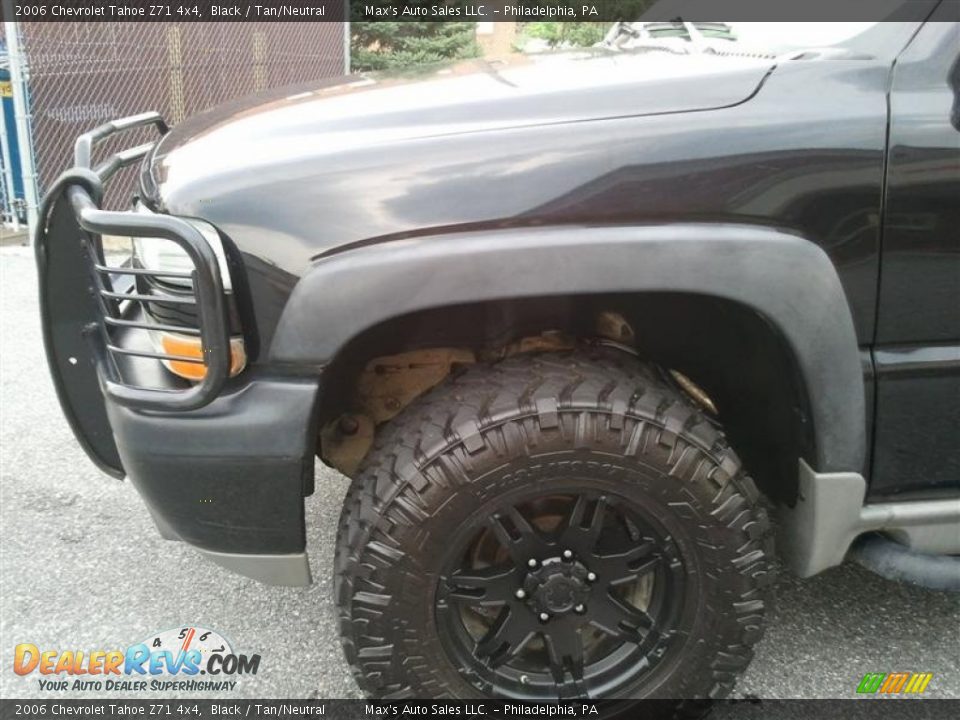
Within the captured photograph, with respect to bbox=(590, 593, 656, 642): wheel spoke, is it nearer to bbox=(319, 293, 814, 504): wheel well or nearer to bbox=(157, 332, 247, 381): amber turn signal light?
bbox=(319, 293, 814, 504): wheel well

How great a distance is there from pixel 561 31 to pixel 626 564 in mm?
8203

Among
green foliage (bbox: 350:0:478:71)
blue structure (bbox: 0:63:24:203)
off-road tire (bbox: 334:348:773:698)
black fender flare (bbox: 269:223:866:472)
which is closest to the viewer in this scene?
black fender flare (bbox: 269:223:866:472)

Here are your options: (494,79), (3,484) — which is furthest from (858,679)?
(3,484)

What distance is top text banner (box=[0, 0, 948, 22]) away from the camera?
206 cm

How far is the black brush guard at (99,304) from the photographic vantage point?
5.28 feet

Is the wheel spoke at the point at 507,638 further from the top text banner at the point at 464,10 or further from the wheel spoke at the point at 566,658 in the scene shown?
the top text banner at the point at 464,10

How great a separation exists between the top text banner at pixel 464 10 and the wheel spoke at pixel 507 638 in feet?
5.53

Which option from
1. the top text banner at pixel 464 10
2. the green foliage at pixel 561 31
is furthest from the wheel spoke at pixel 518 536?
the green foliage at pixel 561 31

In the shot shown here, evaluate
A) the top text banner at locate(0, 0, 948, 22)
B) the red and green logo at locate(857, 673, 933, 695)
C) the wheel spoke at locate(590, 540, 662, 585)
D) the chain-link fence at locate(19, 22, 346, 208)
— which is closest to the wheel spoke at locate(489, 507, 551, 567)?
the wheel spoke at locate(590, 540, 662, 585)

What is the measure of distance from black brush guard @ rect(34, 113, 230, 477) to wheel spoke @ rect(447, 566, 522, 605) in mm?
715

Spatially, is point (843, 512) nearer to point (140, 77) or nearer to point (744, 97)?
point (744, 97)

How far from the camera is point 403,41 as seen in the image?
1053 cm

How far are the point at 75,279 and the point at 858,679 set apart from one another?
2.38m

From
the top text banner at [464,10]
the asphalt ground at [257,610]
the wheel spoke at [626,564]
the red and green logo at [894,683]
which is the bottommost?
the asphalt ground at [257,610]
